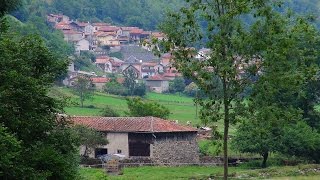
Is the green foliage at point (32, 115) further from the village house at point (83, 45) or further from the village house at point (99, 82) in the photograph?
the village house at point (83, 45)

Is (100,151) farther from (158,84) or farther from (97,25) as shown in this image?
(97,25)

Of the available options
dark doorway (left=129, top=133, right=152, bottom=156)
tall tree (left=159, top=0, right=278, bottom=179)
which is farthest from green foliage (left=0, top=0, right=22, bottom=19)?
dark doorway (left=129, top=133, right=152, bottom=156)

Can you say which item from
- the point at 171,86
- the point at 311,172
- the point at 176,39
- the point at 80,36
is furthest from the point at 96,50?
the point at 176,39

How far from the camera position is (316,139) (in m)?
49.9

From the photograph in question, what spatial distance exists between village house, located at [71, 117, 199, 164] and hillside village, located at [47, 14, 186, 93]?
76937 millimetres

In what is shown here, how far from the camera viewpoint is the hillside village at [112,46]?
499ft

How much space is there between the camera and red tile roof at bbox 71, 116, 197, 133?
54.6 meters

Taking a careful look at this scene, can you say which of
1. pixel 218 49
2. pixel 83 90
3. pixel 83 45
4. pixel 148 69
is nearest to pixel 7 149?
pixel 218 49

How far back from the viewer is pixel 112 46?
180 m

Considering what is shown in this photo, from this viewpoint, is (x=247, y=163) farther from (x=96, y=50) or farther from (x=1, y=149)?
(x=96, y=50)

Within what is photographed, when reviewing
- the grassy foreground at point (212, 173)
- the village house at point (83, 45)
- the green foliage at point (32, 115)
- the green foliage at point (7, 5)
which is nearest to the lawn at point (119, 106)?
the grassy foreground at point (212, 173)

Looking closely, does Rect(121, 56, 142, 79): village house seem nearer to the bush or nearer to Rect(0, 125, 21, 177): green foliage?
the bush

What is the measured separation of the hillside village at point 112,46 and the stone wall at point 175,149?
252 feet

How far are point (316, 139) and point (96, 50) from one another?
126m
